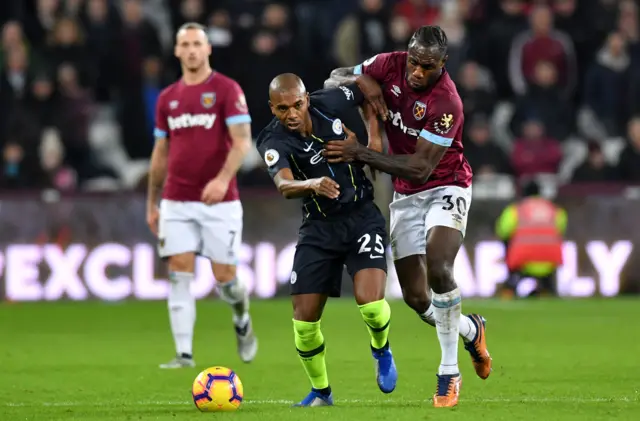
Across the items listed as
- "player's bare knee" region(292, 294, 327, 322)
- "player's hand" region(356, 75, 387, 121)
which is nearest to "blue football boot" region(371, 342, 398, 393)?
"player's bare knee" region(292, 294, 327, 322)

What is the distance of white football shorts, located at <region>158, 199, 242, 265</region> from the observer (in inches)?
426

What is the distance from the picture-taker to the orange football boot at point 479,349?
865 centimetres

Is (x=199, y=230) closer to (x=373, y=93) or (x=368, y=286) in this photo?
(x=373, y=93)

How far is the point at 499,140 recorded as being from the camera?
781 inches

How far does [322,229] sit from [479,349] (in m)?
1.26

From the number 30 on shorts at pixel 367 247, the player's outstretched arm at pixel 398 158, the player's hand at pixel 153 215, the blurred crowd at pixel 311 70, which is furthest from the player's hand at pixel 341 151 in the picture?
the blurred crowd at pixel 311 70

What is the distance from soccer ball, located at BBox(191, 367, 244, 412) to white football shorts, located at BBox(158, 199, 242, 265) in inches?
114

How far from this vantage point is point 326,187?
766cm

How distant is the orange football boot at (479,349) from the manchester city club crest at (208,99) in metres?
3.02

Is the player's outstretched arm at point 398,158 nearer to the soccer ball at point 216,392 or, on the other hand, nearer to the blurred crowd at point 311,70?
the soccer ball at point 216,392

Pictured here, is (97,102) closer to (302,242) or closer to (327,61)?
(327,61)

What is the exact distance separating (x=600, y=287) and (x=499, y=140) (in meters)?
3.23

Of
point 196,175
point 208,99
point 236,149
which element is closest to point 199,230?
point 196,175

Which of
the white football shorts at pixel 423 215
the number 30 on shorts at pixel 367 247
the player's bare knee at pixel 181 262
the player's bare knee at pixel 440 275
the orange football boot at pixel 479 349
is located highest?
the white football shorts at pixel 423 215
